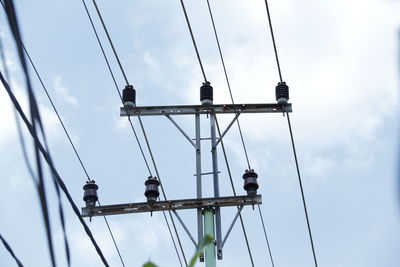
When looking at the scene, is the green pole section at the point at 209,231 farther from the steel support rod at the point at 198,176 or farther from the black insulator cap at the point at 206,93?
the black insulator cap at the point at 206,93

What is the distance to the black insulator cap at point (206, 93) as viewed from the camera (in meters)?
12.6

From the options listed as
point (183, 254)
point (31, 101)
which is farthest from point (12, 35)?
point (183, 254)

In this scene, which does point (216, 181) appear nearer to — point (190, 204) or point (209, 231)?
point (190, 204)

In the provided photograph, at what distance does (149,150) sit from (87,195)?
1262mm

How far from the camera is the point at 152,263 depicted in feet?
7.05

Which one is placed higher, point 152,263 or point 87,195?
point 87,195

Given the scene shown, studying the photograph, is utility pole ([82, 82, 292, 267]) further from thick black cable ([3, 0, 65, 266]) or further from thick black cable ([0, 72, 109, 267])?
thick black cable ([3, 0, 65, 266])

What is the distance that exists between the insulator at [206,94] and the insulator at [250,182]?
1.31 meters

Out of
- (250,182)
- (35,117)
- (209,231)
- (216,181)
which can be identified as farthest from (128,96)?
(35,117)

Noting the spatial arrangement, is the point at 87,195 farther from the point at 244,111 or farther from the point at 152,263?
the point at 152,263

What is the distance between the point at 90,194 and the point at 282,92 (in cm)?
325

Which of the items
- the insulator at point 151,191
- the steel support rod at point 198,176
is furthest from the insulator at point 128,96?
the insulator at point 151,191

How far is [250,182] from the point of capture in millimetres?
11883

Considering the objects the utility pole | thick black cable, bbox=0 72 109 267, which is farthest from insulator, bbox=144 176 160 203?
thick black cable, bbox=0 72 109 267
